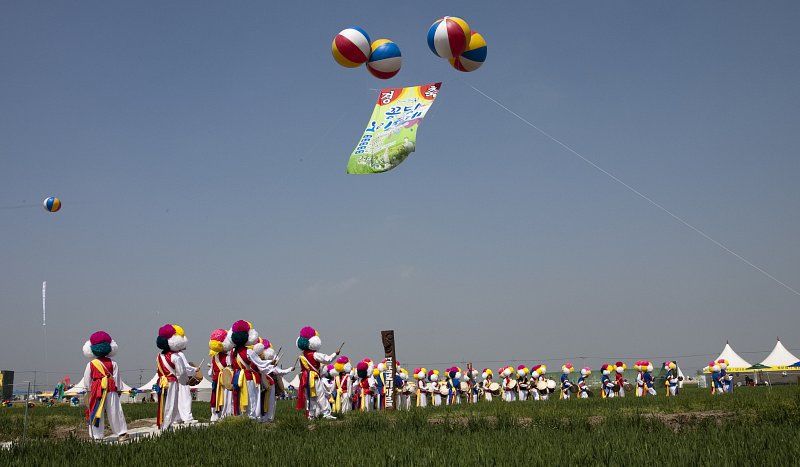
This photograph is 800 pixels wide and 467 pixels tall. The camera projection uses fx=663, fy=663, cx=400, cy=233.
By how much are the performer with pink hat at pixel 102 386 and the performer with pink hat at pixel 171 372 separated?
1.20 metres

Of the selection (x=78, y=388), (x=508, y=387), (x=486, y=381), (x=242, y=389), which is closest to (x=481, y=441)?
(x=242, y=389)

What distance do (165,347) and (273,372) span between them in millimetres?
2426

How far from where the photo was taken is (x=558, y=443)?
809 centimetres

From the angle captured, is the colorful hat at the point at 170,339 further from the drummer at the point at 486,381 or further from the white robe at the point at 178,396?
the drummer at the point at 486,381

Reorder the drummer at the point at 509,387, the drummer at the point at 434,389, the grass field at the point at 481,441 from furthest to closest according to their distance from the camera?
the drummer at the point at 509,387
the drummer at the point at 434,389
the grass field at the point at 481,441

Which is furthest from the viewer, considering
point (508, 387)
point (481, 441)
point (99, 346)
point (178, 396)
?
point (508, 387)

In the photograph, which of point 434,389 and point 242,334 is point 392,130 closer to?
point 242,334

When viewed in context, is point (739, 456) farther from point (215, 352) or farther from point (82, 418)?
point (82, 418)

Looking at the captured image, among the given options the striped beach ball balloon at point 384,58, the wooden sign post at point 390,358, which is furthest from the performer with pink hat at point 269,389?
the striped beach ball balloon at point 384,58

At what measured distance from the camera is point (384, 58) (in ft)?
43.4

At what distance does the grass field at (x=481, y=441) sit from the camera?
7023mm

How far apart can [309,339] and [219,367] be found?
7.14ft

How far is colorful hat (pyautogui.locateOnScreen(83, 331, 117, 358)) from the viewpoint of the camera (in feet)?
43.1

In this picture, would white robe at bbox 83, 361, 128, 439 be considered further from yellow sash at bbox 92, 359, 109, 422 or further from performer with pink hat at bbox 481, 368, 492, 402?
performer with pink hat at bbox 481, 368, 492, 402
